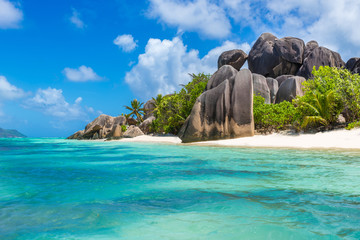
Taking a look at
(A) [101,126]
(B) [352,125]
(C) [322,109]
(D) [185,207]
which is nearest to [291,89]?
(C) [322,109]

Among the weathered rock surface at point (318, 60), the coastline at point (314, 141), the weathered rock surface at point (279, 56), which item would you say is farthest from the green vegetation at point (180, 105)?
the weathered rock surface at point (318, 60)

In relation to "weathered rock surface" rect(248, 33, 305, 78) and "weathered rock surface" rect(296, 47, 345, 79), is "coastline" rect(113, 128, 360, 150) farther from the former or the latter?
"weathered rock surface" rect(248, 33, 305, 78)

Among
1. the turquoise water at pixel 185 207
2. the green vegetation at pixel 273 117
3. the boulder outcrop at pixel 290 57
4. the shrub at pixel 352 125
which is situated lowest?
the turquoise water at pixel 185 207

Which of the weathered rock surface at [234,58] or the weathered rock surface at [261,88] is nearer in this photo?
the weathered rock surface at [261,88]

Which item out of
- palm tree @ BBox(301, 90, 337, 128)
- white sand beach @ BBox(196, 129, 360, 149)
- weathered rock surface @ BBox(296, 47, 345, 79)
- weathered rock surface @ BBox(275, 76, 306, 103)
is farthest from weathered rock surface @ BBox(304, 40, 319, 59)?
white sand beach @ BBox(196, 129, 360, 149)

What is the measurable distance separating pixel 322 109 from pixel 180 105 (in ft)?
45.8

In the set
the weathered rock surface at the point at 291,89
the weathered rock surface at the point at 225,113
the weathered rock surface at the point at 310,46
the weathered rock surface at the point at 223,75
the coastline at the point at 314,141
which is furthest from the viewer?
the weathered rock surface at the point at 310,46

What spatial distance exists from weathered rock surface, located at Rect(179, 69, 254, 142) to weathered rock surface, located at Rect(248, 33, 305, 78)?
21.6 m

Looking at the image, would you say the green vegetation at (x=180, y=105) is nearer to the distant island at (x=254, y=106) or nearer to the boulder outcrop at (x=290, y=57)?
the distant island at (x=254, y=106)

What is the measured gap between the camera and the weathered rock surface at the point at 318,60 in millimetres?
35000

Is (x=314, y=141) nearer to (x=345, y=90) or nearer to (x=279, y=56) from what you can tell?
(x=345, y=90)

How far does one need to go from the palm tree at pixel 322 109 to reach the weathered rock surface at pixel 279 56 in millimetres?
23436

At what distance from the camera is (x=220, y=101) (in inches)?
734

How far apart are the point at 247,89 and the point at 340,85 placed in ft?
17.6
